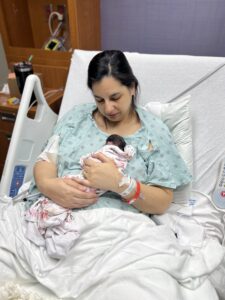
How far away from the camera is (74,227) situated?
Answer: 939 millimetres

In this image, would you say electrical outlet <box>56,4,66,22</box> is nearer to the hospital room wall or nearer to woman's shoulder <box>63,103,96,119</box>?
the hospital room wall

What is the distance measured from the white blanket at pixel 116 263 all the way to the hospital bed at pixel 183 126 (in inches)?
7.8

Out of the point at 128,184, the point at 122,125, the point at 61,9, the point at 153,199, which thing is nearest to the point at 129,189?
the point at 128,184

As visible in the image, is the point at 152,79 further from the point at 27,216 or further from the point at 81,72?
the point at 27,216

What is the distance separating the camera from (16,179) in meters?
1.32

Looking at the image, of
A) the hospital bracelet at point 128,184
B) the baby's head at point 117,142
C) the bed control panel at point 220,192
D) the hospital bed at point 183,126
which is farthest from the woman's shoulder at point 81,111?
the bed control panel at point 220,192

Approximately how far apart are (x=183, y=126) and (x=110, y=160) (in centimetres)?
50

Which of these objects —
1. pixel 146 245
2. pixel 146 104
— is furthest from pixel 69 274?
pixel 146 104

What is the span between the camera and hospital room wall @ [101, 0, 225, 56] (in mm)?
1676

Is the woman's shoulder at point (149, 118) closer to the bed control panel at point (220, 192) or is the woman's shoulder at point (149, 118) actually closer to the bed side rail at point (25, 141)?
the bed control panel at point (220, 192)

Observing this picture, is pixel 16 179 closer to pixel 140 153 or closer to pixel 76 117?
pixel 76 117

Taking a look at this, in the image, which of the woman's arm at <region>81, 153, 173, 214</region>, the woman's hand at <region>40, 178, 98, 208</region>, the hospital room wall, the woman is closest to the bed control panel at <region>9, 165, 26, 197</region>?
the woman

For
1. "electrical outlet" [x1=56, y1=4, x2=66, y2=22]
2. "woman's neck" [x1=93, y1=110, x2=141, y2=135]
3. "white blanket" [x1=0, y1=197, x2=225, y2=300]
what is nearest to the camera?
"white blanket" [x1=0, y1=197, x2=225, y2=300]

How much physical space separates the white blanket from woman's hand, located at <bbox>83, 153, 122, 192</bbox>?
98 mm
